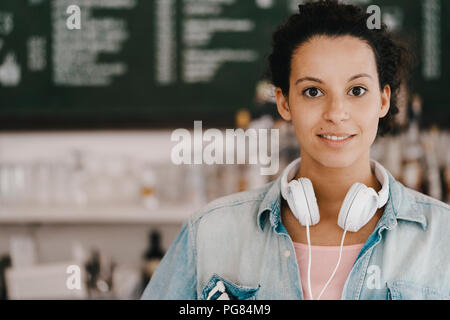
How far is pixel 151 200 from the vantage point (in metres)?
1.65

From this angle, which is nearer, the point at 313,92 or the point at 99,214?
the point at 313,92

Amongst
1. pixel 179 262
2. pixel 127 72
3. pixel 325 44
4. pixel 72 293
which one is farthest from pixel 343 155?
pixel 127 72

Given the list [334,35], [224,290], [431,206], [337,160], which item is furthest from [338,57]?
[224,290]

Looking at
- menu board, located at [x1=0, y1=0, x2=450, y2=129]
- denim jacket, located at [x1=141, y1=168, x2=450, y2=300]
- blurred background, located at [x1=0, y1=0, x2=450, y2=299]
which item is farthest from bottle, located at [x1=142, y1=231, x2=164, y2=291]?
denim jacket, located at [x1=141, y1=168, x2=450, y2=300]

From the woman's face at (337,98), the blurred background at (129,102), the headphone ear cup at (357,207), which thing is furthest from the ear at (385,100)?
the blurred background at (129,102)

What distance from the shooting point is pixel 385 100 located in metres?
0.64

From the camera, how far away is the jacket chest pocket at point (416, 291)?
0.60m

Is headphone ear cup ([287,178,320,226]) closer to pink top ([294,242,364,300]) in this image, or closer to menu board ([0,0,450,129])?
pink top ([294,242,364,300])

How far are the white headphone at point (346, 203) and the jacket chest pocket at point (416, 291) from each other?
8cm

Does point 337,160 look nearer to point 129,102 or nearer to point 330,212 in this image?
point 330,212

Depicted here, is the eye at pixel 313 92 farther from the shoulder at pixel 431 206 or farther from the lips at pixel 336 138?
the shoulder at pixel 431 206

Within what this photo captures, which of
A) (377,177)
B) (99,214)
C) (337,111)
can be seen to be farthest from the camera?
(99,214)

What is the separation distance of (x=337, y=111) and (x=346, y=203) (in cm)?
13
